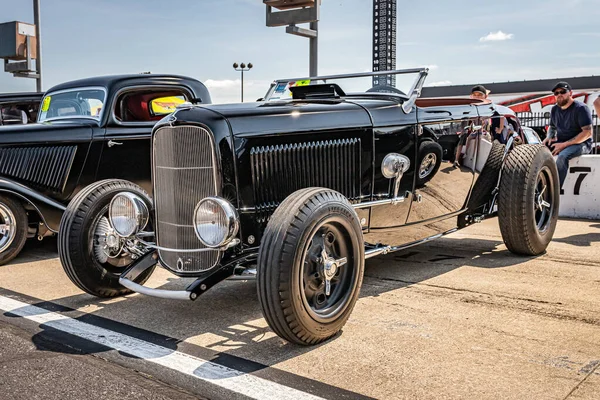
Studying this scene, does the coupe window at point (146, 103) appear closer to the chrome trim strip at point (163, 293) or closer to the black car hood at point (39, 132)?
the black car hood at point (39, 132)

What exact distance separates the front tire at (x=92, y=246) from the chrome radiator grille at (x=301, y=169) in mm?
985

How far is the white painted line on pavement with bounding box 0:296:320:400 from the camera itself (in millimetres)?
2828

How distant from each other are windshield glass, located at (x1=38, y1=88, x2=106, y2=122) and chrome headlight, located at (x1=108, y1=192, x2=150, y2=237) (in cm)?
288

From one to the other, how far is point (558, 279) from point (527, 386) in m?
2.26

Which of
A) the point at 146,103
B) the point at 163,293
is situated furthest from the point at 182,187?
the point at 146,103

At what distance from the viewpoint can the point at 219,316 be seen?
4035mm

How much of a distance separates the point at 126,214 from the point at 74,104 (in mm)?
3461

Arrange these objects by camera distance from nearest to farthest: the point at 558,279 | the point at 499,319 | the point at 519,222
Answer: the point at 499,319, the point at 558,279, the point at 519,222

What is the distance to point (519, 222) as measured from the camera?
5.40m

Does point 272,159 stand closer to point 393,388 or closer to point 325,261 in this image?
point 325,261

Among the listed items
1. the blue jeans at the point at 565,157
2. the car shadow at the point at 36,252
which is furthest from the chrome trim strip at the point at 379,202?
the blue jeans at the point at 565,157

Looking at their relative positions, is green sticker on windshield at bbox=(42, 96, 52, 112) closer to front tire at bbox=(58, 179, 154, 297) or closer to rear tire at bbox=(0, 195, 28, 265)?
rear tire at bbox=(0, 195, 28, 265)

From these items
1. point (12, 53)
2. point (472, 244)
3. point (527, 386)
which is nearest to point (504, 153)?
point (472, 244)

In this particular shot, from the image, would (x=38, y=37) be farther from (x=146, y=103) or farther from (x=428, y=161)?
(x=428, y=161)
